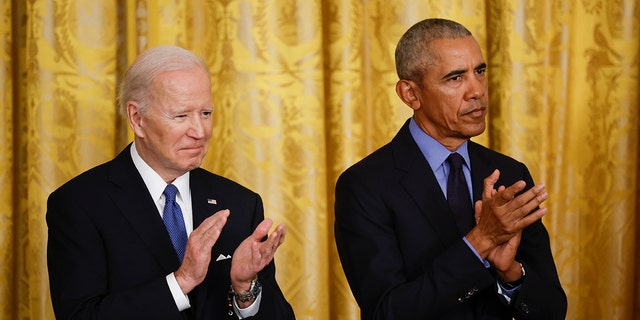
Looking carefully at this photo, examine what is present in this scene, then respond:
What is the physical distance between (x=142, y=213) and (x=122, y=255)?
4.4 inches

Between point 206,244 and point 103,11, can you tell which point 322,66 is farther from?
point 206,244

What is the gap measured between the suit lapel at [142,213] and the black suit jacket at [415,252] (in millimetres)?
462

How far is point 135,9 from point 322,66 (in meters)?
0.67

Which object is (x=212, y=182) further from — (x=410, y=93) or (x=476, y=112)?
(x=476, y=112)

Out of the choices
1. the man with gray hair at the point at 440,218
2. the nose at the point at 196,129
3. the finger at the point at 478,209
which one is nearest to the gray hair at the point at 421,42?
the man with gray hair at the point at 440,218

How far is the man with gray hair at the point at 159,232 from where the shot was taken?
2.06 m

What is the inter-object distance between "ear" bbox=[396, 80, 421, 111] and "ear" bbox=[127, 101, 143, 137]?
2.24ft

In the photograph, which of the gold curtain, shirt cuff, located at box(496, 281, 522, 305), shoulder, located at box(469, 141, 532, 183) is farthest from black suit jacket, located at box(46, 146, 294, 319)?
the gold curtain

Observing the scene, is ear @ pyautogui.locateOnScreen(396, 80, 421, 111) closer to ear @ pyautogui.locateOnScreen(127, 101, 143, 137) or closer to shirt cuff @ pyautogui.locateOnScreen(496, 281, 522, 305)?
shirt cuff @ pyautogui.locateOnScreen(496, 281, 522, 305)

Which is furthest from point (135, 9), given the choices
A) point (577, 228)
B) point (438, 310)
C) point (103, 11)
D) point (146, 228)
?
point (577, 228)

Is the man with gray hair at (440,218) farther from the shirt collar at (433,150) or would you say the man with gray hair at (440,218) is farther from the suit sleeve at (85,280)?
the suit sleeve at (85,280)

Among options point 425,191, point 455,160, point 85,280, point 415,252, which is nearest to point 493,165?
point 455,160

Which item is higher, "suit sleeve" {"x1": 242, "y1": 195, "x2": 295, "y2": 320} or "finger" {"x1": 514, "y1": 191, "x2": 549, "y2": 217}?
"finger" {"x1": 514, "y1": 191, "x2": 549, "y2": 217}

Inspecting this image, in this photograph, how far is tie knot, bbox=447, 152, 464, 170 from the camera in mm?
2410
